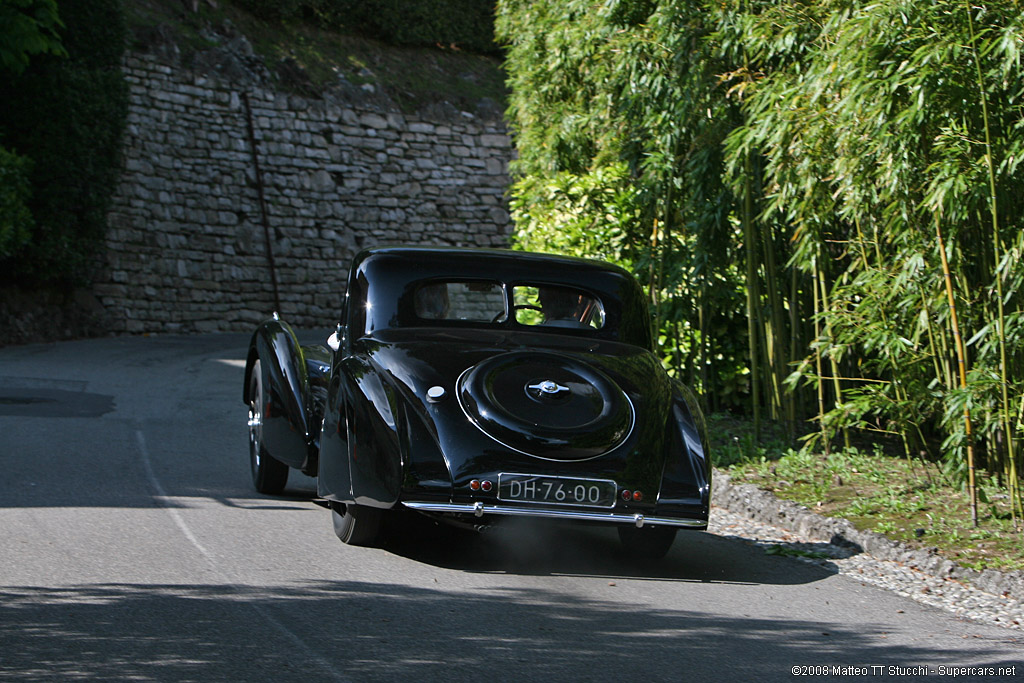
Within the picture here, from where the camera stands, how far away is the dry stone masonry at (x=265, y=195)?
19.5 m

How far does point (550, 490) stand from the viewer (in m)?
4.89

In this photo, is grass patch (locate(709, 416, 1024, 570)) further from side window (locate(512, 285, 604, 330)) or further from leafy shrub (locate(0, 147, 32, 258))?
leafy shrub (locate(0, 147, 32, 258))

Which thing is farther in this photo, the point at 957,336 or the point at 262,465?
the point at 262,465

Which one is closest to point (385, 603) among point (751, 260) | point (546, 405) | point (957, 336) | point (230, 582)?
point (230, 582)

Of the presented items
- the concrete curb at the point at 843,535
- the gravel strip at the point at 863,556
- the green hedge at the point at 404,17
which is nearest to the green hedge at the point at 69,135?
the green hedge at the point at 404,17

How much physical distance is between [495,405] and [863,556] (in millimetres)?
2165

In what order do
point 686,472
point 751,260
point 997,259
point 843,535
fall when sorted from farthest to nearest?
point 751,260, point 843,535, point 997,259, point 686,472

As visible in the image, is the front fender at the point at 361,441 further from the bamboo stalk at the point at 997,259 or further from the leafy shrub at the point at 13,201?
the leafy shrub at the point at 13,201

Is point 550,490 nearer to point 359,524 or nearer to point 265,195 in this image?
point 359,524

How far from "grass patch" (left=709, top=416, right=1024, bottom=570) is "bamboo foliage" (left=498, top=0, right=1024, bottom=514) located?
0.73 feet

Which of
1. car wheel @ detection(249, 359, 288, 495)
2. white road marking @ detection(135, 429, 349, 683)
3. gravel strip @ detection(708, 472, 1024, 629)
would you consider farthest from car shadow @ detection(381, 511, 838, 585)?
car wheel @ detection(249, 359, 288, 495)

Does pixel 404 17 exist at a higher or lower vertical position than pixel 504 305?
higher

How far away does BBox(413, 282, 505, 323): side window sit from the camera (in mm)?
5902

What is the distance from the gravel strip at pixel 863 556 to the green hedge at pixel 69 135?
12526mm
